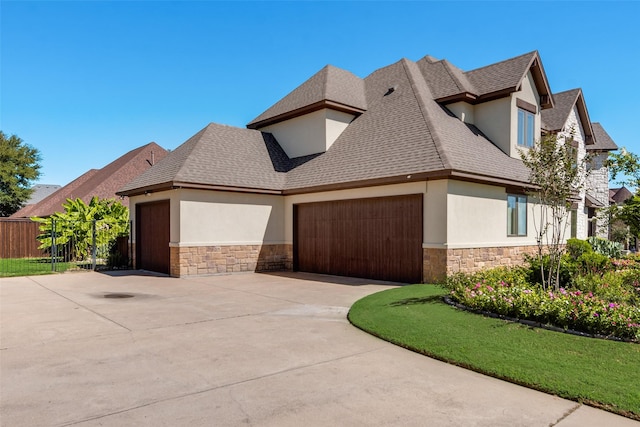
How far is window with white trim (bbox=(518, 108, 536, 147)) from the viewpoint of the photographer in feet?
55.1

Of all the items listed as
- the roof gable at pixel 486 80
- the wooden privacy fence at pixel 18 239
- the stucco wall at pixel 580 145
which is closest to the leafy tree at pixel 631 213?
the roof gable at pixel 486 80

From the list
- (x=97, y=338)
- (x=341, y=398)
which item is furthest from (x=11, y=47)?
(x=341, y=398)

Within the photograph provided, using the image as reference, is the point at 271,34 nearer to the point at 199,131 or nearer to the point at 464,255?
the point at 199,131

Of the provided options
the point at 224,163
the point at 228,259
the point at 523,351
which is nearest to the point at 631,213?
the point at 523,351

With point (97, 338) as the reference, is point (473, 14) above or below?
above

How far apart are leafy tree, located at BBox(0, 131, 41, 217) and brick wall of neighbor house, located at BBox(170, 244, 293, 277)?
120ft

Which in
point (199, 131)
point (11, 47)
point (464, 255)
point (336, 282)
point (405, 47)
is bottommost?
point (336, 282)

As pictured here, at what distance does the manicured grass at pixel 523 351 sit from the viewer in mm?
4359

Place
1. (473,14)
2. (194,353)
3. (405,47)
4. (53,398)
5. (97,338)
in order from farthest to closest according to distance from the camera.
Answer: (405,47), (473,14), (97,338), (194,353), (53,398)

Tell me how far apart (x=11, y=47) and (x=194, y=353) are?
14.1 metres

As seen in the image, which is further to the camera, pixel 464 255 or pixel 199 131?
pixel 199 131

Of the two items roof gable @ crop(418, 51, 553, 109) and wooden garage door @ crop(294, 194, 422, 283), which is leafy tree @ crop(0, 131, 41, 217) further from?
roof gable @ crop(418, 51, 553, 109)

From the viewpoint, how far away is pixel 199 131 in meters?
18.4

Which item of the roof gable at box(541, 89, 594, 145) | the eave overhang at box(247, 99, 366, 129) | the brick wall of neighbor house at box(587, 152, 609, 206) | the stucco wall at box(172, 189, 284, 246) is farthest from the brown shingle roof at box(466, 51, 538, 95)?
the brick wall of neighbor house at box(587, 152, 609, 206)
